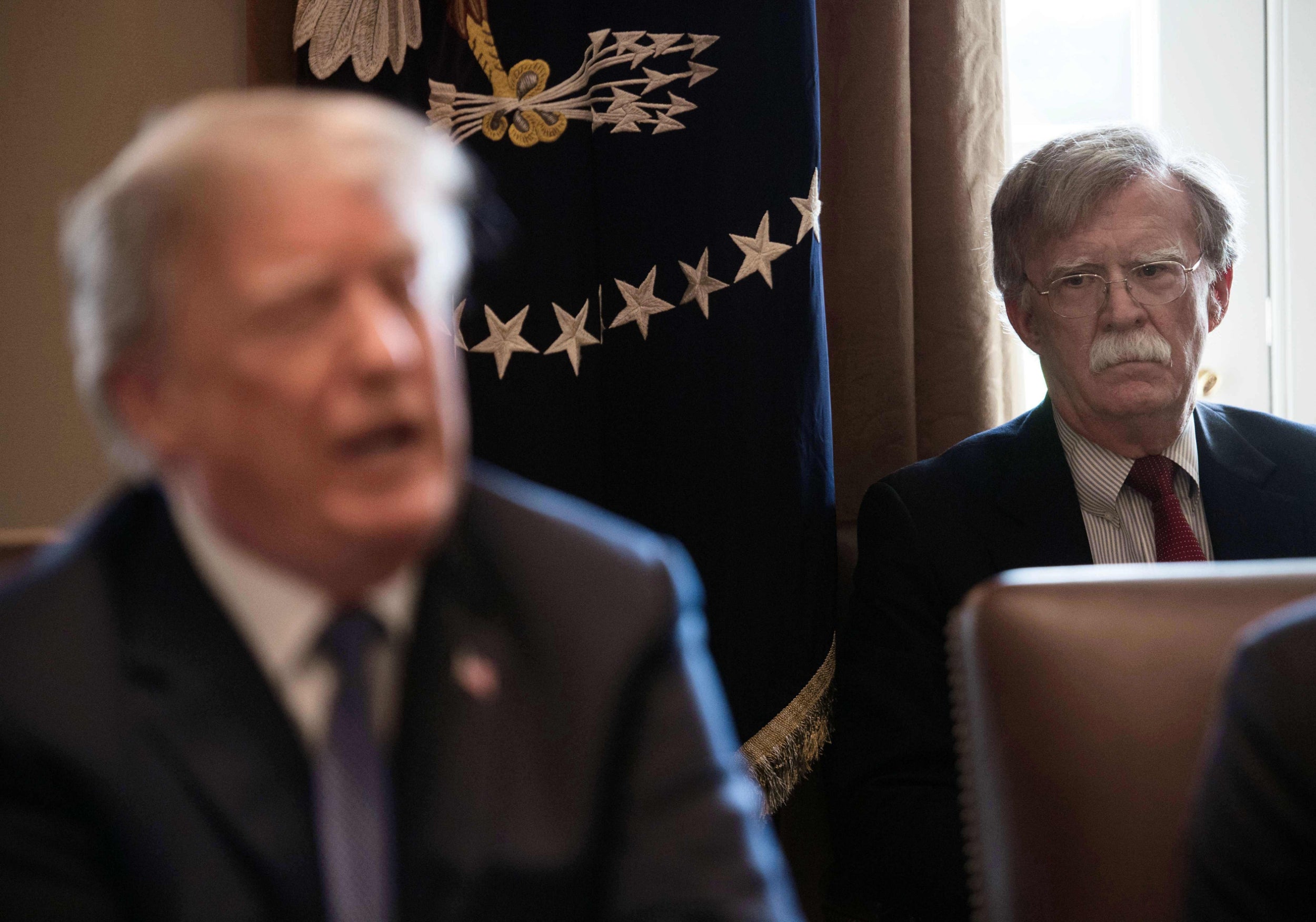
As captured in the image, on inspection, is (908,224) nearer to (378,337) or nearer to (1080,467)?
(1080,467)

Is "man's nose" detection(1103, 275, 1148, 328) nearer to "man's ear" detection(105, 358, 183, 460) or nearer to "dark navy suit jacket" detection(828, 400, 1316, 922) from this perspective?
"dark navy suit jacket" detection(828, 400, 1316, 922)

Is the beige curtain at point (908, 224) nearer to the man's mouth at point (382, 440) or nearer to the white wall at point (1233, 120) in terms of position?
the white wall at point (1233, 120)

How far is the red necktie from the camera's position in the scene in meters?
1.42

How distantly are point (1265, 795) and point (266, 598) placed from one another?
0.54m

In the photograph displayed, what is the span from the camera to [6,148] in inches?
58.7

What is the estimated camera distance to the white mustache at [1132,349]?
147 cm

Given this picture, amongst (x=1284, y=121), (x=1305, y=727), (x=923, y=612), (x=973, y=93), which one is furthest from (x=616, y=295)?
(x=1284, y=121)

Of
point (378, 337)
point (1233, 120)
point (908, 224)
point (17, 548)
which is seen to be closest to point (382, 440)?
point (378, 337)

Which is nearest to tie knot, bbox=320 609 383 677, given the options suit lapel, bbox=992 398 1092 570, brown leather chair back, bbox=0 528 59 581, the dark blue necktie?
the dark blue necktie

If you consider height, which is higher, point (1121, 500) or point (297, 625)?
point (297, 625)

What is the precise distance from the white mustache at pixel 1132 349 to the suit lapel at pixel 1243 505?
0.15 m

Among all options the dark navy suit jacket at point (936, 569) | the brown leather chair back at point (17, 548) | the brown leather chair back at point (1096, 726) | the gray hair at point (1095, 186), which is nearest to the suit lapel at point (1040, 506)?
the dark navy suit jacket at point (936, 569)

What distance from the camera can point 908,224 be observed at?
5.68 ft

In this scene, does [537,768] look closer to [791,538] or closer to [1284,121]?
[791,538]
